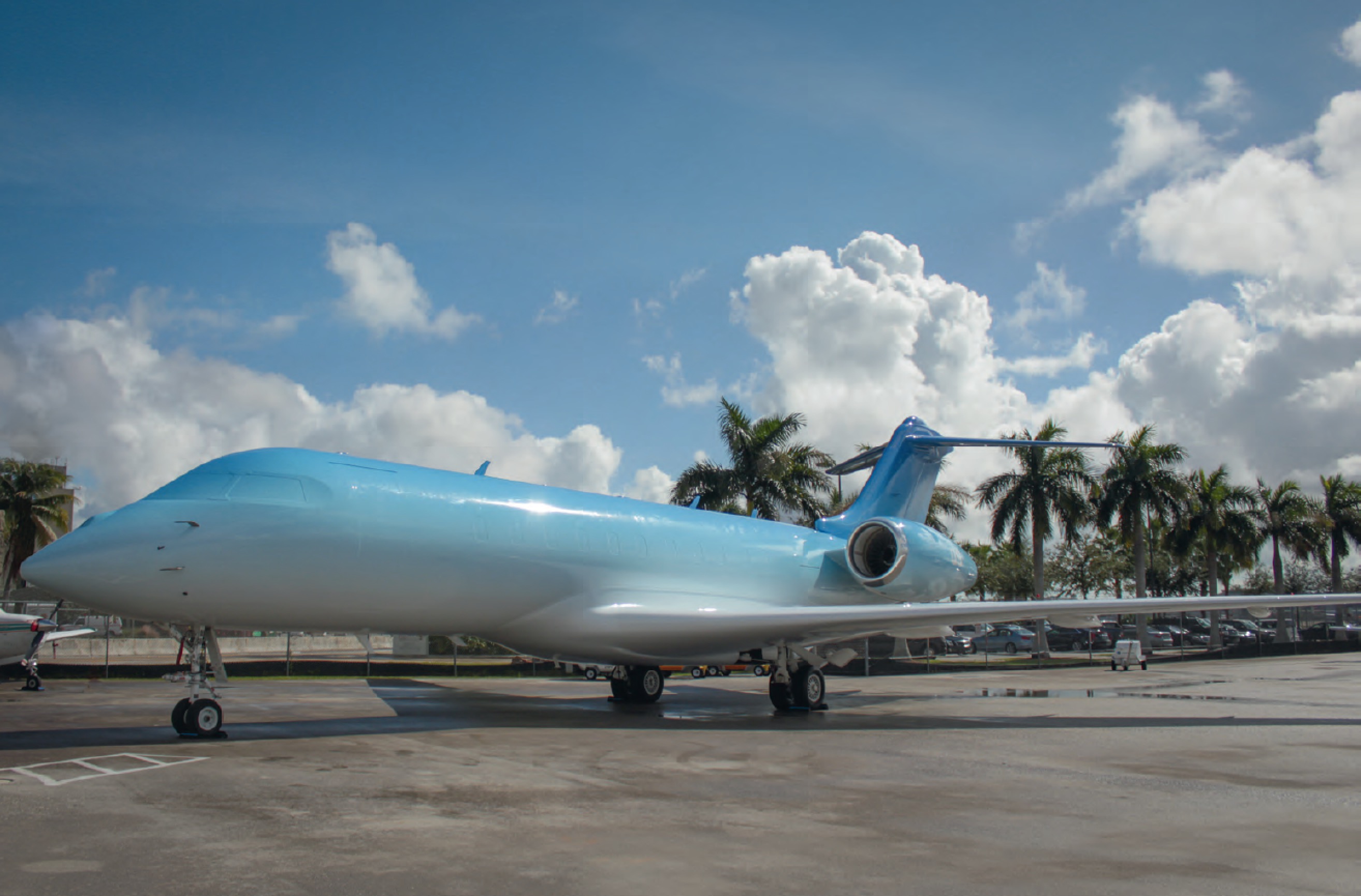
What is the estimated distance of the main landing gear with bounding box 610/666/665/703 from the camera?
62.5ft

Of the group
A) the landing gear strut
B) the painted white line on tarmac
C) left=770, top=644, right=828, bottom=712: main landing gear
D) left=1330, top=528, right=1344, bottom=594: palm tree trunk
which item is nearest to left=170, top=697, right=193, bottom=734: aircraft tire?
the painted white line on tarmac

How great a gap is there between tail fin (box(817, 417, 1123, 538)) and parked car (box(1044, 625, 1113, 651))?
3178 cm

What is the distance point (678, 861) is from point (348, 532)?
7898 millimetres

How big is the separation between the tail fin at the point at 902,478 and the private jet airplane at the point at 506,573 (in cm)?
166

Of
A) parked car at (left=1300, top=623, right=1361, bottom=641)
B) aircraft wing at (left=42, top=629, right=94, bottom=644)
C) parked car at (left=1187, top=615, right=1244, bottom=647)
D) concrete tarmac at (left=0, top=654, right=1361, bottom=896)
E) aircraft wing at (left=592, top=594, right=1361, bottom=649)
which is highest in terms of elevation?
aircraft wing at (left=592, top=594, right=1361, bottom=649)

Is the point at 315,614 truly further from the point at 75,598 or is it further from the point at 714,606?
the point at 714,606

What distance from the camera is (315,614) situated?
12500 millimetres

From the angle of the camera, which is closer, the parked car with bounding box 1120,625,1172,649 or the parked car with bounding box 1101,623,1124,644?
the parked car with bounding box 1120,625,1172,649

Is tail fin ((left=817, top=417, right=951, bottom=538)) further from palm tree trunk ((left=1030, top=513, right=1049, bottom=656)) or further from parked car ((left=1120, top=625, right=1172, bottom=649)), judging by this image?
parked car ((left=1120, top=625, right=1172, bottom=649))

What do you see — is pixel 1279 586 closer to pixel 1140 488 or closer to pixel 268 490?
pixel 1140 488

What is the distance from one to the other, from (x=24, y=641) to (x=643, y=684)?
1450 cm

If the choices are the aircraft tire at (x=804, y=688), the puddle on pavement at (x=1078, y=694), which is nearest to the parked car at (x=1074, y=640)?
the puddle on pavement at (x=1078, y=694)

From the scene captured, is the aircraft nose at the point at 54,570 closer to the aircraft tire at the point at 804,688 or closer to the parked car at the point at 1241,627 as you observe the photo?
the aircraft tire at the point at 804,688

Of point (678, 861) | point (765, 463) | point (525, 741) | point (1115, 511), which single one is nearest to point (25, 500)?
point (765, 463)
